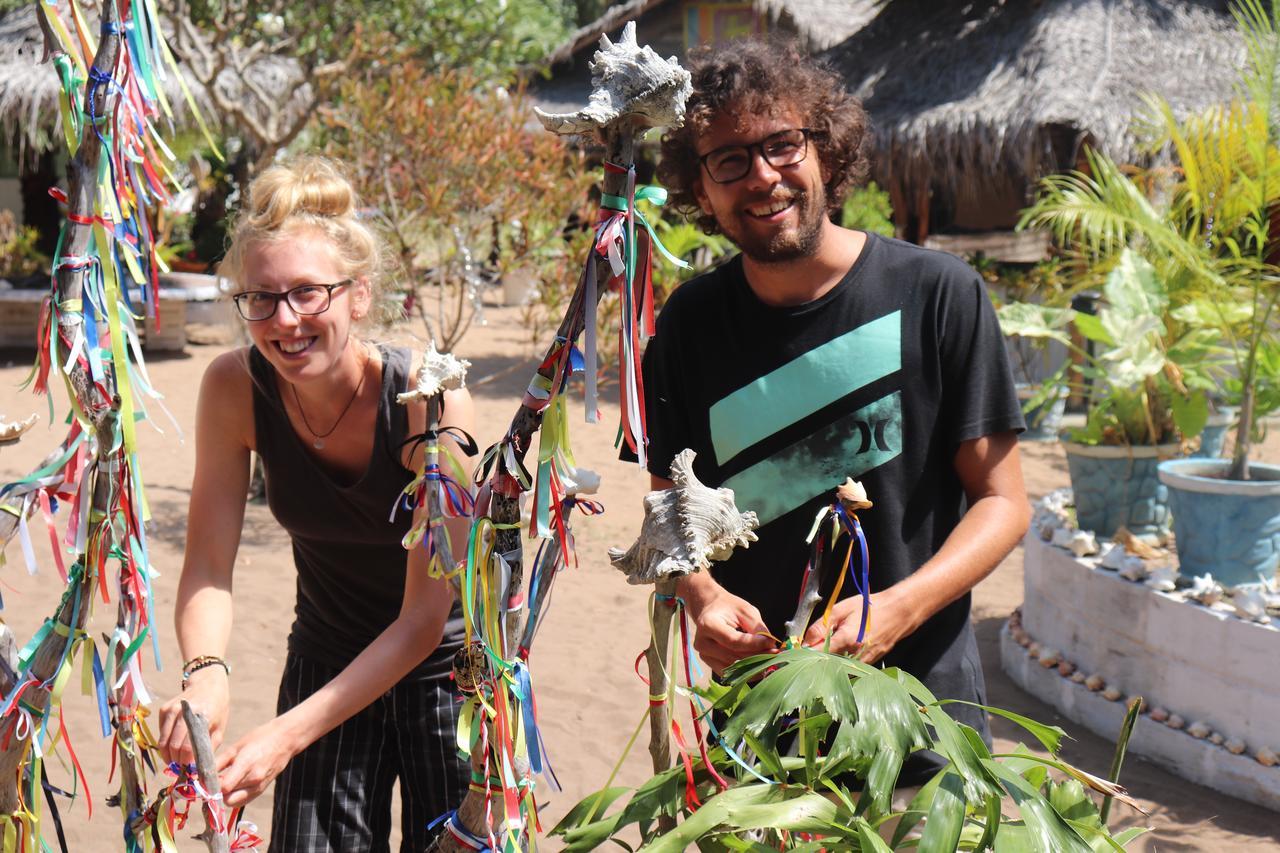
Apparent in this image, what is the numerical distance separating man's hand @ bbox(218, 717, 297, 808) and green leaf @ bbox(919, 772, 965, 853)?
0.86 meters

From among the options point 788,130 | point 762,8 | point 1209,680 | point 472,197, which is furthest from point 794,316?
point 762,8

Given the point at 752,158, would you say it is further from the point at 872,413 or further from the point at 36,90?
the point at 36,90

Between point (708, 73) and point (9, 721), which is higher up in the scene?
point (708, 73)

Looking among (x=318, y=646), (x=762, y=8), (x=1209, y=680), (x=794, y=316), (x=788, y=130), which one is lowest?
(x=1209, y=680)

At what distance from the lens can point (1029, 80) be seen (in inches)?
425

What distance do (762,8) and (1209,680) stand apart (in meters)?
13.3

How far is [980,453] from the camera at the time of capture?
1.86 metres

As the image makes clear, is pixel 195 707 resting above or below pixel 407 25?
below

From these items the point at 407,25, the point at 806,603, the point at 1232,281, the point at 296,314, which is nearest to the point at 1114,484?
the point at 1232,281

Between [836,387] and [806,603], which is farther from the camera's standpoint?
[836,387]

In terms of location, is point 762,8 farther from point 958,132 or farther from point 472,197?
point 472,197

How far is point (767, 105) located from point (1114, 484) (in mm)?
3518

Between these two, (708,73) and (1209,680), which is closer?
(708,73)

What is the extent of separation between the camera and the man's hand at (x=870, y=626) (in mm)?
1588
